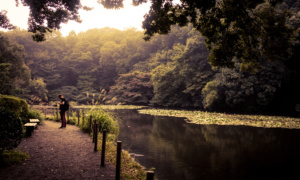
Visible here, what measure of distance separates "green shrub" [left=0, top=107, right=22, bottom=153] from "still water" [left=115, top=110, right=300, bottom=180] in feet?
13.0

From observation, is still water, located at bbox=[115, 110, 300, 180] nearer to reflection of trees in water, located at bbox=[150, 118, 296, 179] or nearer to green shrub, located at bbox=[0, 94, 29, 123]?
reflection of trees in water, located at bbox=[150, 118, 296, 179]

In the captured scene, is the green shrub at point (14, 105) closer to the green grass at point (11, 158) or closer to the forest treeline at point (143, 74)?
the green grass at point (11, 158)

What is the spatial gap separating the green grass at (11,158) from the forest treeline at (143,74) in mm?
5510

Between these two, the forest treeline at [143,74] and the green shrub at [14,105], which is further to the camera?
the forest treeline at [143,74]

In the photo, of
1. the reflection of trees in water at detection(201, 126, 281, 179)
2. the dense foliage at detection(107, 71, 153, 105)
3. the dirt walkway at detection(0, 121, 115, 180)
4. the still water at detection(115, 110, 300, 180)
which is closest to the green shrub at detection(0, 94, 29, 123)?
the dirt walkway at detection(0, 121, 115, 180)

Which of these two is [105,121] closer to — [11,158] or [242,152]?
[11,158]

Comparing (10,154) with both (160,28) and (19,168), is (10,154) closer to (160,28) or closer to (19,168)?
(19,168)

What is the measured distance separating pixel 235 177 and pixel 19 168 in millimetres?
5996

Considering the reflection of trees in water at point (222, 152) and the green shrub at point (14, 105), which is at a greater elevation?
the green shrub at point (14, 105)

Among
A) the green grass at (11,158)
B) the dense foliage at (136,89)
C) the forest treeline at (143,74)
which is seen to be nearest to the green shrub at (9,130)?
the green grass at (11,158)

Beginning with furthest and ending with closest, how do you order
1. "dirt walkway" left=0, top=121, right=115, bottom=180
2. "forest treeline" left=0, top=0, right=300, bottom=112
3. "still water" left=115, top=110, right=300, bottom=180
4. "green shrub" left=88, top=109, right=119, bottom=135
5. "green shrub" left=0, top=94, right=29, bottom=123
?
1. "forest treeline" left=0, top=0, right=300, bottom=112
2. "green shrub" left=88, top=109, right=119, bottom=135
3. "green shrub" left=0, top=94, right=29, bottom=123
4. "still water" left=115, top=110, right=300, bottom=180
5. "dirt walkway" left=0, top=121, right=115, bottom=180

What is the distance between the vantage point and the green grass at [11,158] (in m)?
4.78

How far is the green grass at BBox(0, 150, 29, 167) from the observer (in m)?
4.78

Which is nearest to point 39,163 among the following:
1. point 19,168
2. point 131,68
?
point 19,168
